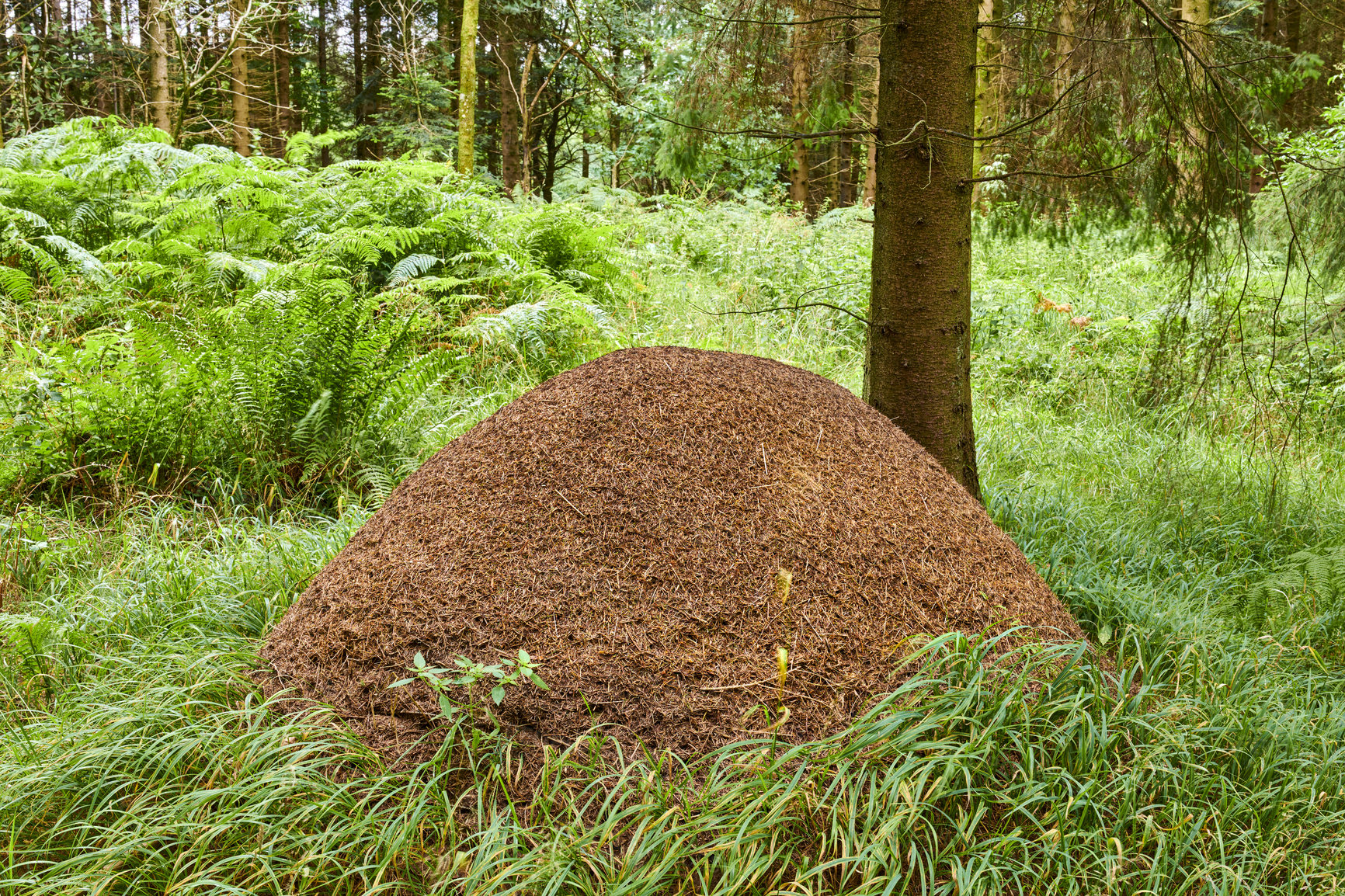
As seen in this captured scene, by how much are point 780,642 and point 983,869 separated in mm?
694

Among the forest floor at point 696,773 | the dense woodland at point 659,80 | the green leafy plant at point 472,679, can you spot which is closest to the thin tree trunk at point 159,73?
the dense woodland at point 659,80

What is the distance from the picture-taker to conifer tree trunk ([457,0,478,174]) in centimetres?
971

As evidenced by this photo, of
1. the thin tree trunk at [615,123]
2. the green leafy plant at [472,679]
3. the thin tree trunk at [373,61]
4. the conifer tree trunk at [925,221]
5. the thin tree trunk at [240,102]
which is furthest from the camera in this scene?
the thin tree trunk at [373,61]

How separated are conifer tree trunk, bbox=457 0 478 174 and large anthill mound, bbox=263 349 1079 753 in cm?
818

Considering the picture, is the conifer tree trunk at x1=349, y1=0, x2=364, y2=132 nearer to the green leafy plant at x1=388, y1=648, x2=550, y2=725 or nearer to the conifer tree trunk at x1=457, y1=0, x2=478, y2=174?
the conifer tree trunk at x1=457, y1=0, x2=478, y2=174

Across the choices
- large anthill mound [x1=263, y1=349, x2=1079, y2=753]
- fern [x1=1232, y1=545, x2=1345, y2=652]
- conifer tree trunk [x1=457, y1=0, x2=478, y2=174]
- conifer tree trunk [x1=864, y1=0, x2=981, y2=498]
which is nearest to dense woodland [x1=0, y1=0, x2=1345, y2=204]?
conifer tree trunk [x1=457, y1=0, x2=478, y2=174]

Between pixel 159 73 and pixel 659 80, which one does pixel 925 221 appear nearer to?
pixel 159 73

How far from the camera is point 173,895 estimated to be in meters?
1.72

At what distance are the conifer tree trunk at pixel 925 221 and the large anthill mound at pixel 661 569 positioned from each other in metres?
0.53

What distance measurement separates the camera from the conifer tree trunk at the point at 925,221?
10.2ft

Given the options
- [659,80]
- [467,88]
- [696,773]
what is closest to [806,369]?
[696,773]

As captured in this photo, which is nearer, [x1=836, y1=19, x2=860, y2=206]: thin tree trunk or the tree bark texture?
[x1=836, y1=19, x2=860, y2=206]: thin tree trunk

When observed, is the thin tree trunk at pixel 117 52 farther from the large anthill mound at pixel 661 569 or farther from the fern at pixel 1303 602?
the fern at pixel 1303 602

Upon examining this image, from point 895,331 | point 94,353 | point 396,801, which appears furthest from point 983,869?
point 94,353
